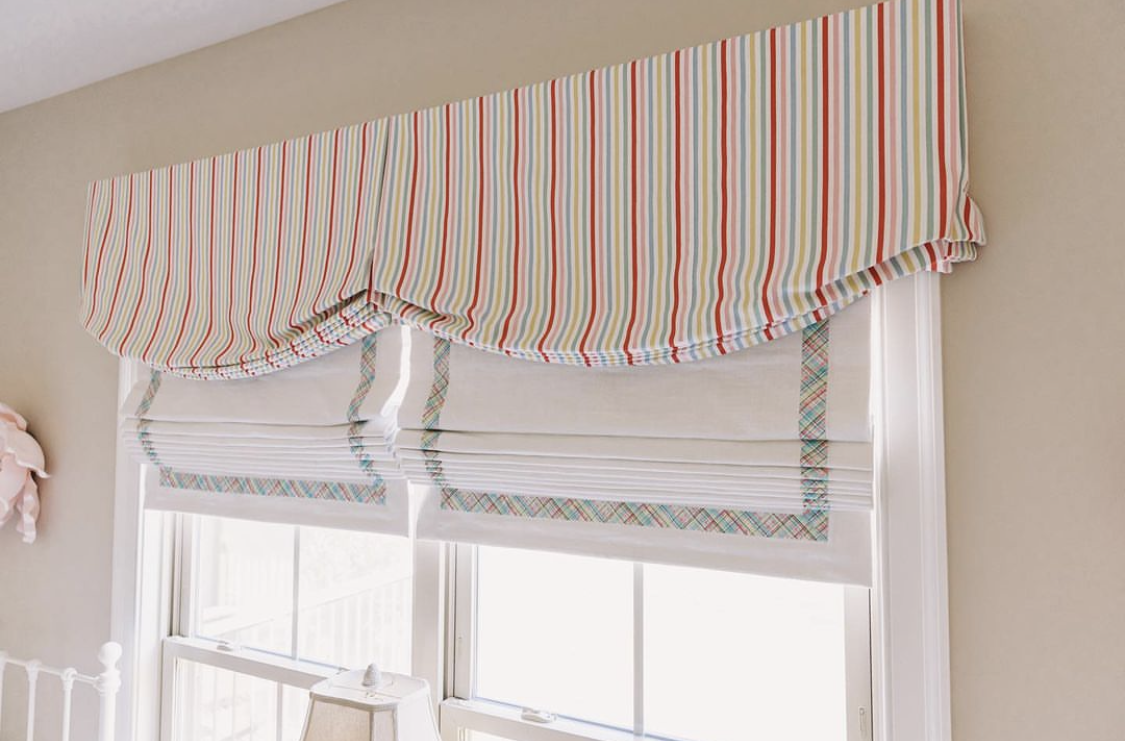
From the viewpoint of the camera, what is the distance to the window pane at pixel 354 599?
5.45 ft

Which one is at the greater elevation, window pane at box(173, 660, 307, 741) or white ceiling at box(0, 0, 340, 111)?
white ceiling at box(0, 0, 340, 111)

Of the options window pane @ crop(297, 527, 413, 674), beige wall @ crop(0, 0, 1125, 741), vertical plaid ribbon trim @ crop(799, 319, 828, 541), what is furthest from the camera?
window pane @ crop(297, 527, 413, 674)

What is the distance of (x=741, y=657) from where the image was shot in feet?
4.36

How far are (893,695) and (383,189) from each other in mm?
1279

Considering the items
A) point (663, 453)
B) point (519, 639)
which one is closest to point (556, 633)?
point (519, 639)

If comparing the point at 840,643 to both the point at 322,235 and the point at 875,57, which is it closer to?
the point at 875,57

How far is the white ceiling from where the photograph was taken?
1.75 meters

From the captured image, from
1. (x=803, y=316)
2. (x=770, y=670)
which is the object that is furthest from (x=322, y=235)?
(x=770, y=670)

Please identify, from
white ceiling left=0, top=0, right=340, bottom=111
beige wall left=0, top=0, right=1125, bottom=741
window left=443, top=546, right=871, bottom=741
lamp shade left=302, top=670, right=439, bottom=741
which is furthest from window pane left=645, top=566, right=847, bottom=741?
white ceiling left=0, top=0, right=340, bottom=111

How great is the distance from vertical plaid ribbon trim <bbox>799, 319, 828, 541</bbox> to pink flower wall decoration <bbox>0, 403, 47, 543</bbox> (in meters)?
2.05

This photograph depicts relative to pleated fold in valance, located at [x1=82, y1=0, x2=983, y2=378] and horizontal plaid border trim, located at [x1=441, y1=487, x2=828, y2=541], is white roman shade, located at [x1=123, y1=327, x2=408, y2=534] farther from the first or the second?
horizontal plaid border trim, located at [x1=441, y1=487, x2=828, y2=541]

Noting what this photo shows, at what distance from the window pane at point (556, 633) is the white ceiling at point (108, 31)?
4.46 ft

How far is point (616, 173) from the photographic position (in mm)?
1304

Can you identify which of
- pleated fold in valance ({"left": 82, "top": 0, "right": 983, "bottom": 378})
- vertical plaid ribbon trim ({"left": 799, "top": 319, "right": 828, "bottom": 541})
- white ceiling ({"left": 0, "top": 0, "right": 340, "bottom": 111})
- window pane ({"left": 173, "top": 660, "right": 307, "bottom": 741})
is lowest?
window pane ({"left": 173, "top": 660, "right": 307, "bottom": 741})
